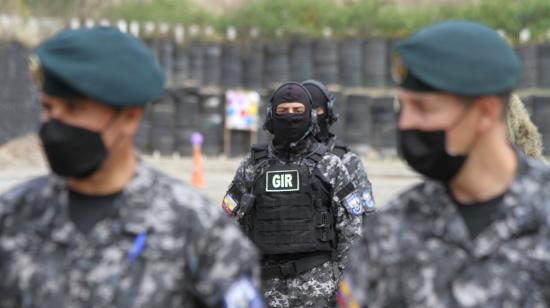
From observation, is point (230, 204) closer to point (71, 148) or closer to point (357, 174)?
point (357, 174)

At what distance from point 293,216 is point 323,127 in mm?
1001

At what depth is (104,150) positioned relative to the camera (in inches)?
111

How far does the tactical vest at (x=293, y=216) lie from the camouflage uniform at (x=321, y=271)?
0.14 ft

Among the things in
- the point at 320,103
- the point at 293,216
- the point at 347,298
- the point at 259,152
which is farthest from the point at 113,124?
the point at 320,103

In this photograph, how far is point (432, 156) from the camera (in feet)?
9.32

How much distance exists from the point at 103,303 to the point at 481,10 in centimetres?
2992

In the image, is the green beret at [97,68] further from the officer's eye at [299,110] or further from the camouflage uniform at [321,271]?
the officer's eye at [299,110]

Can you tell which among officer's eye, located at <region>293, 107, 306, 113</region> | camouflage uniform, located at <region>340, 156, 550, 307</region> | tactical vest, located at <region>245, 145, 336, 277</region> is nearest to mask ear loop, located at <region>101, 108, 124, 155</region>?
camouflage uniform, located at <region>340, 156, 550, 307</region>

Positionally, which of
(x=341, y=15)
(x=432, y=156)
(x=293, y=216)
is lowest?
(x=341, y=15)

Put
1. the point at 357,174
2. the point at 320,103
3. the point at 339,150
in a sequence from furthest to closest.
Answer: the point at 320,103
the point at 339,150
the point at 357,174

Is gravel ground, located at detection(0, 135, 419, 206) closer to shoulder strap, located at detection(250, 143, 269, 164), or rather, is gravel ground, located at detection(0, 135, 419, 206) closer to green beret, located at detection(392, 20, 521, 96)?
shoulder strap, located at detection(250, 143, 269, 164)

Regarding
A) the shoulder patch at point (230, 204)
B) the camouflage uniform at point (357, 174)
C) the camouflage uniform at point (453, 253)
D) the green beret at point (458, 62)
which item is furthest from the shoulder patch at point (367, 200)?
the green beret at point (458, 62)

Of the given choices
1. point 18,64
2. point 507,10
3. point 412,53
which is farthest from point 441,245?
point 507,10

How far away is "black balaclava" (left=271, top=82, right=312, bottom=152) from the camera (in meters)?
6.57
